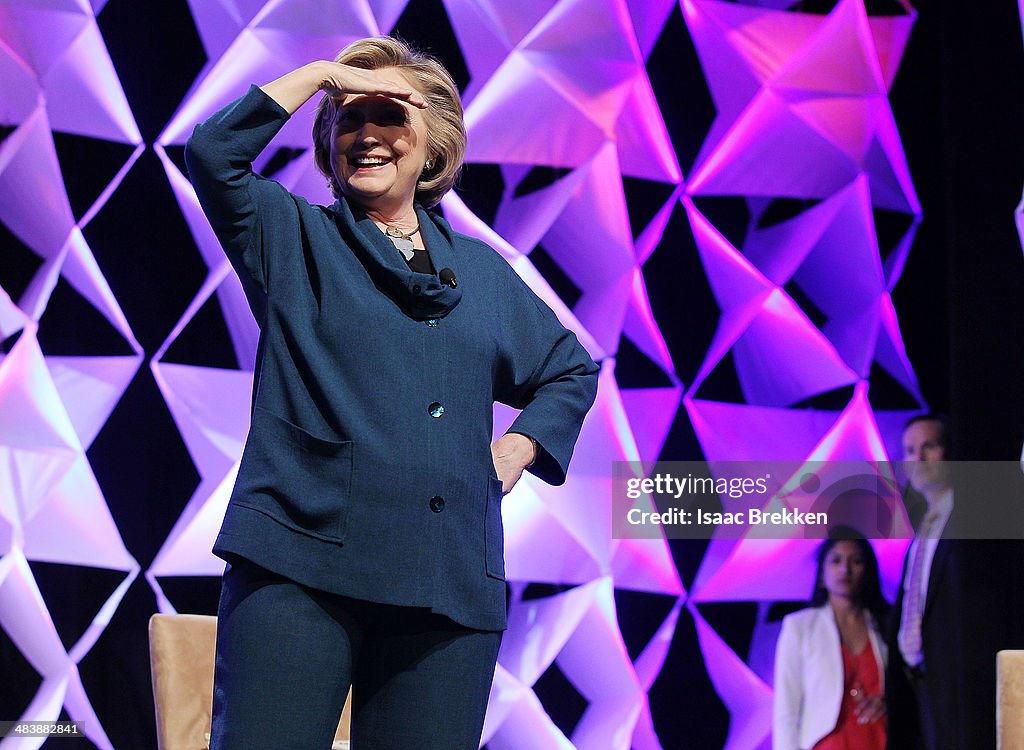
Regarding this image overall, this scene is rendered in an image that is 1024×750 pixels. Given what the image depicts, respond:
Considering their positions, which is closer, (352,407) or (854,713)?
(352,407)

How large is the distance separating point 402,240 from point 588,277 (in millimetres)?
1995

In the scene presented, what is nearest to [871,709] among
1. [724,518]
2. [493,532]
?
[724,518]

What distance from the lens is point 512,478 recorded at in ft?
4.63

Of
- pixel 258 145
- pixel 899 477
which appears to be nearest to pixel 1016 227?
pixel 899 477

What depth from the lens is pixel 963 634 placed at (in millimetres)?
3287

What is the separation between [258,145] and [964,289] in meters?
2.78

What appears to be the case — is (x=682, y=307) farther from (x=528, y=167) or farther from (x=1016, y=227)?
(x=1016, y=227)

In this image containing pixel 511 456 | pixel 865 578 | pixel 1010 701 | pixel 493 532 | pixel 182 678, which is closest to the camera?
pixel 493 532

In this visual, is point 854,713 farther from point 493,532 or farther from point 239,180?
point 239,180

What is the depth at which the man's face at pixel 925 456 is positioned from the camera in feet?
11.1

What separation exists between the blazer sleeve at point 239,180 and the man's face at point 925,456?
2646 millimetres

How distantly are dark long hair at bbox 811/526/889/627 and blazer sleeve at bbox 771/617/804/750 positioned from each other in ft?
0.48

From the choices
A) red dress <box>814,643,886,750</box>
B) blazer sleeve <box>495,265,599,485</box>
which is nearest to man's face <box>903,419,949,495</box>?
red dress <box>814,643,886,750</box>

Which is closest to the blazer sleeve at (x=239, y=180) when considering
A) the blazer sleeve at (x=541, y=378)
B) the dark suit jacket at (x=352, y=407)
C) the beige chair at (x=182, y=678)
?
the dark suit jacket at (x=352, y=407)
